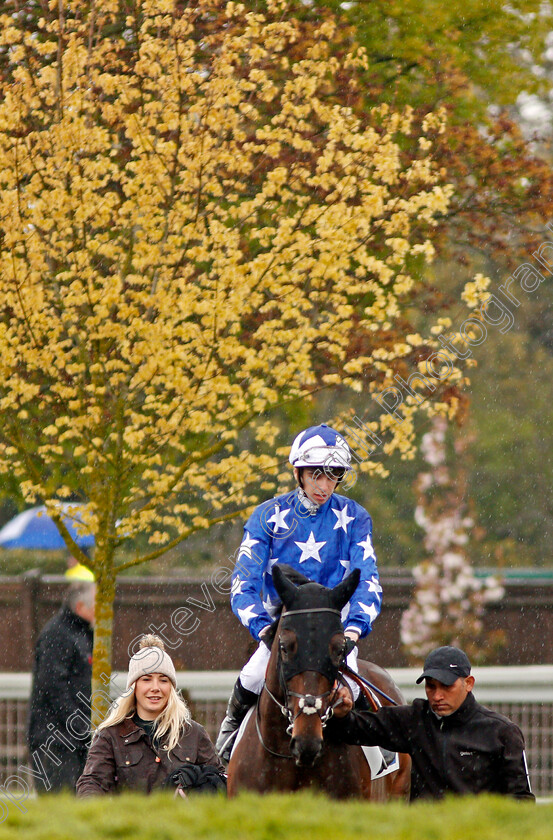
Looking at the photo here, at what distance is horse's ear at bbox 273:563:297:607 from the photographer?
173 inches

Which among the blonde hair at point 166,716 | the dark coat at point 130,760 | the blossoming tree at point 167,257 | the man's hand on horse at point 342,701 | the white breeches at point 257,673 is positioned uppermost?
the blossoming tree at point 167,257

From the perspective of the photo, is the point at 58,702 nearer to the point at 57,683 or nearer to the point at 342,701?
the point at 57,683

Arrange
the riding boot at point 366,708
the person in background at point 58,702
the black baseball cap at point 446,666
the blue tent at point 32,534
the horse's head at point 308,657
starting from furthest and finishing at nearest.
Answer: the blue tent at point 32,534 → the person in background at point 58,702 → the riding boot at point 366,708 → the black baseball cap at point 446,666 → the horse's head at point 308,657

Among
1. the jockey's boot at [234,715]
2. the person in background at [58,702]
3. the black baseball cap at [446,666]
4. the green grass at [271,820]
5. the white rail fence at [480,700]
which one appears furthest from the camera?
the white rail fence at [480,700]

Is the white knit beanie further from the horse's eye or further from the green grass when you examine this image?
the green grass

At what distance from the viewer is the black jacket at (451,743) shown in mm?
4328

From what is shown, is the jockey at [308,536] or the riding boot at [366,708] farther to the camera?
the jockey at [308,536]

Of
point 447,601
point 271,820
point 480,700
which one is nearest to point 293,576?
point 271,820

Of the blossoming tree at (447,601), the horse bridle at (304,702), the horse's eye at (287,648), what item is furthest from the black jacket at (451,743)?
the blossoming tree at (447,601)

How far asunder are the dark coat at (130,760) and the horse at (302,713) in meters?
0.24

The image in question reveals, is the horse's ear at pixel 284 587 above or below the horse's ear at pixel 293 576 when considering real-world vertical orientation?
below

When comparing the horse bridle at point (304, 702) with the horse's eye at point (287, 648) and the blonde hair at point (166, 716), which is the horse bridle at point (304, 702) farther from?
the blonde hair at point (166, 716)

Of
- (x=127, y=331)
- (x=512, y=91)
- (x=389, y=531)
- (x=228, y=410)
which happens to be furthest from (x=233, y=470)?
(x=389, y=531)

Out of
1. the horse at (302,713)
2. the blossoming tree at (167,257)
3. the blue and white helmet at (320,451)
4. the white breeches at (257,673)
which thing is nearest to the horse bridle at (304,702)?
the horse at (302,713)
